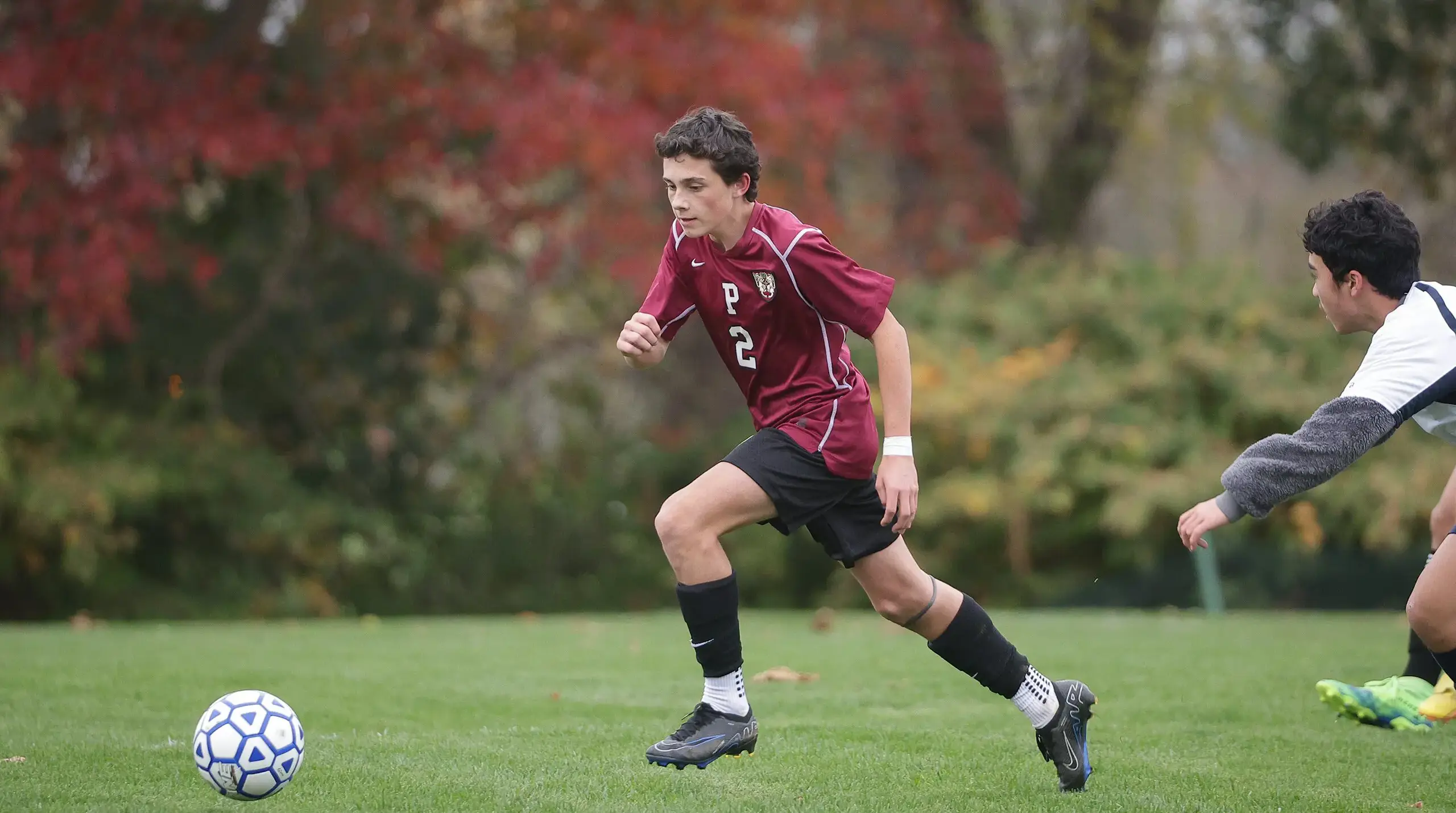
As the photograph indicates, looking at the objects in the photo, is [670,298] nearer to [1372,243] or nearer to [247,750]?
[247,750]

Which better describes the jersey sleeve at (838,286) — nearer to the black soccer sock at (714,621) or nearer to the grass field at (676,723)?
the black soccer sock at (714,621)

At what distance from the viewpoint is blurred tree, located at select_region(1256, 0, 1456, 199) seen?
13.4 meters

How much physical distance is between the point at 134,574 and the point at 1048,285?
8.72 metres

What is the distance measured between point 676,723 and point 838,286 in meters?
1.99

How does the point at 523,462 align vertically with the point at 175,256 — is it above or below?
below

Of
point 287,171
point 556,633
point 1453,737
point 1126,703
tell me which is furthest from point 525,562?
point 1453,737

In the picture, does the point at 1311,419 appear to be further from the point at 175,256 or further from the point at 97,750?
the point at 175,256

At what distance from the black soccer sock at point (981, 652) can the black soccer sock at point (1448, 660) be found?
1.15 meters

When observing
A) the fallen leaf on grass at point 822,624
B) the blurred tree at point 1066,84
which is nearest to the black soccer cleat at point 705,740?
the fallen leaf on grass at point 822,624

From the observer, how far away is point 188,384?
13.7 m

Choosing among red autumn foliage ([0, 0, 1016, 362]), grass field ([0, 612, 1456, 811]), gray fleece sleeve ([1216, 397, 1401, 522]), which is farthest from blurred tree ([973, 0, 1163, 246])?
gray fleece sleeve ([1216, 397, 1401, 522])

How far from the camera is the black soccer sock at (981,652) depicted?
4.39 metres

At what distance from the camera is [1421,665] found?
5660mm

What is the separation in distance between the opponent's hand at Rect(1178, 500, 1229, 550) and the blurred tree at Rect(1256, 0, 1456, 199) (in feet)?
36.3
